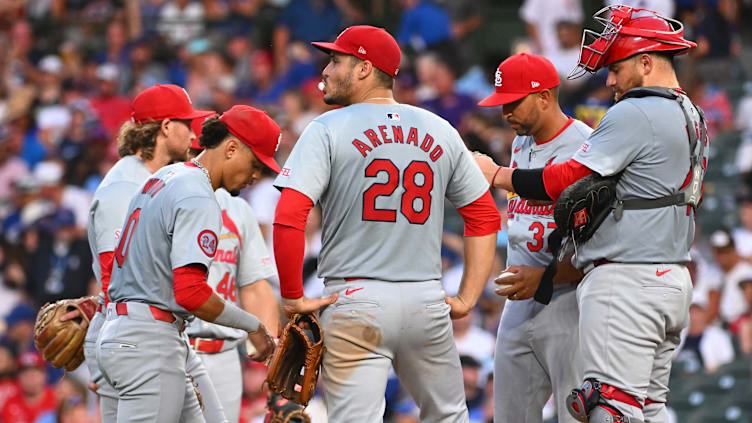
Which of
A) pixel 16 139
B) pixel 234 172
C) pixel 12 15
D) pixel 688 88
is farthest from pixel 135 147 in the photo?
pixel 12 15

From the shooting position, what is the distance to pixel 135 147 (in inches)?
224

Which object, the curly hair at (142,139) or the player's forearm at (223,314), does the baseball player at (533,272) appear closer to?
the player's forearm at (223,314)

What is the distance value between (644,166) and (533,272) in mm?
841

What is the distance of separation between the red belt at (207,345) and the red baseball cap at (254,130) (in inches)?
63.4

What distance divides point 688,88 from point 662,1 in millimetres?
994

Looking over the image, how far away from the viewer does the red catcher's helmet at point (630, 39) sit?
16.0 feet

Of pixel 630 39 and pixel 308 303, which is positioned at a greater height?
pixel 630 39

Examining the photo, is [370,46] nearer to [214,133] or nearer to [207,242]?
[214,133]

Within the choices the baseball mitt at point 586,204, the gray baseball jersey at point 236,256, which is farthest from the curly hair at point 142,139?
the baseball mitt at point 586,204

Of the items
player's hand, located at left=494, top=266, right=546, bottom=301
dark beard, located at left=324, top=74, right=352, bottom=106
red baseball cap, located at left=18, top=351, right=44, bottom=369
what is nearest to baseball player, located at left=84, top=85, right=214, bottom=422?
dark beard, located at left=324, top=74, right=352, bottom=106

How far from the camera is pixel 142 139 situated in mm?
5652

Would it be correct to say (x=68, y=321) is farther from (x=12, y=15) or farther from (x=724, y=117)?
(x=12, y=15)

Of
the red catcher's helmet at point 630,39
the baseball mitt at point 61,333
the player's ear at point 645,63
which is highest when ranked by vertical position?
the red catcher's helmet at point 630,39

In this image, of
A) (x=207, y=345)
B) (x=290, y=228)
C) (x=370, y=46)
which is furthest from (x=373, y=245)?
(x=207, y=345)
